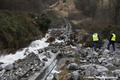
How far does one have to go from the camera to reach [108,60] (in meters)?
7.21

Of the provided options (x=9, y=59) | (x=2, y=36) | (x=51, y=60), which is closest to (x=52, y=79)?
(x=51, y=60)

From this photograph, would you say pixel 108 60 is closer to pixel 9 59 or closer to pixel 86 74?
pixel 86 74

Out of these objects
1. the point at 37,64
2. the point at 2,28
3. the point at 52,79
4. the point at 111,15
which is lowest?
the point at 52,79

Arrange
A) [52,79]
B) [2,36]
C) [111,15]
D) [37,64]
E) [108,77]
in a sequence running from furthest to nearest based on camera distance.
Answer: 1. [111,15]
2. [2,36]
3. [37,64]
4. [52,79]
5. [108,77]

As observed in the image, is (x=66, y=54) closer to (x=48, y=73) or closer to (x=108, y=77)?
(x=48, y=73)

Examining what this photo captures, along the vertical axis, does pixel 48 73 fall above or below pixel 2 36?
below

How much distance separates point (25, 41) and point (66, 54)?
5.25m

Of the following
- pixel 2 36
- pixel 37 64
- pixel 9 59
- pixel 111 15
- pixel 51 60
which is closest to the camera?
pixel 37 64

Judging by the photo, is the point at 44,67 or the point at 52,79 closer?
the point at 52,79

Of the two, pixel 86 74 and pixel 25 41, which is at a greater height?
pixel 25 41

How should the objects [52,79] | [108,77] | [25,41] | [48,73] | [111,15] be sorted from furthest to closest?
1. [111,15]
2. [25,41]
3. [48,73]
4. [52,79]
5. [108,77]

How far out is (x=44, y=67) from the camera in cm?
728

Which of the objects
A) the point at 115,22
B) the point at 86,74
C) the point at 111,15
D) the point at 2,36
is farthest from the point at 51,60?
the point at 111,15

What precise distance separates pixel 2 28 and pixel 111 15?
1784 centimetres
